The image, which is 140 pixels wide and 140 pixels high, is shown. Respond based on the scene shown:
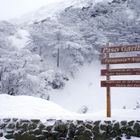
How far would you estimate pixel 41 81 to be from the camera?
59.1 feet

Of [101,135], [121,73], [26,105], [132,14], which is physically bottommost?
[101,135]

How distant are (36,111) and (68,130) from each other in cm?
191

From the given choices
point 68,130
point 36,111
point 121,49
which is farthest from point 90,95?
point 68,130

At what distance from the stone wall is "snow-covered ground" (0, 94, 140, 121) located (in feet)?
0.90

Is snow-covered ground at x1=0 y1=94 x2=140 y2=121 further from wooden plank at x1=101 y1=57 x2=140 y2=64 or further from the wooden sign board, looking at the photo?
the wooden sign board

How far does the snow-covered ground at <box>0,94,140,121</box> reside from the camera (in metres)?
7.26

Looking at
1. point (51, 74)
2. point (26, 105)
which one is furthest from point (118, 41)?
point (26, 105)

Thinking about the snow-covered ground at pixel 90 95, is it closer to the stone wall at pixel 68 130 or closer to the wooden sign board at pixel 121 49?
the wooden sign board at pixel 121 49

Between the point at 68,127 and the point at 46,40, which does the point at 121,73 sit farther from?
the point at 46,40

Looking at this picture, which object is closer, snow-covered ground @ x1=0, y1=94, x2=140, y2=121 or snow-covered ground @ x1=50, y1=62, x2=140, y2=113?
snow-covered ground @ x1=0, y1=94, x2=140, y2=121

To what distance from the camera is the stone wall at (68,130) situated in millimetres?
6410

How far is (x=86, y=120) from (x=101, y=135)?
62 cm

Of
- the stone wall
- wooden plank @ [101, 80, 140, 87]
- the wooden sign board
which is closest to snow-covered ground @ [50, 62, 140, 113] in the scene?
wooden plank @ [101, 80, 140, 87]

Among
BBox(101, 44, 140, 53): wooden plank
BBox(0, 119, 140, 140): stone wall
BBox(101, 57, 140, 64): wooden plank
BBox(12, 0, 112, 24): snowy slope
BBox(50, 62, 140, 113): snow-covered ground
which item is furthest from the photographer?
BBox(12, 0, 112, 24): snowy slope
